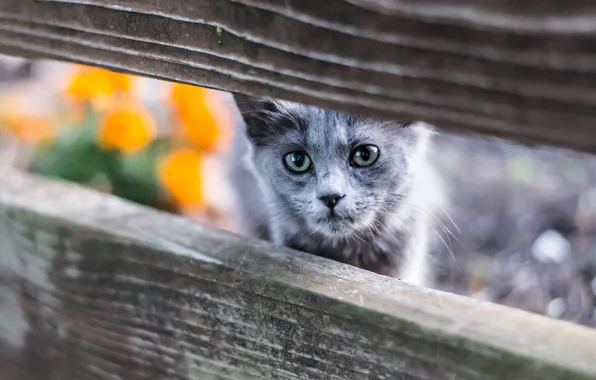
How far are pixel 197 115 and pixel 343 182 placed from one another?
942 mm

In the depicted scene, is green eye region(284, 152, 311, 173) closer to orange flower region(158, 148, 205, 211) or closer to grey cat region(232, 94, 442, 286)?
grey cat region(232, 94, 442, 286)

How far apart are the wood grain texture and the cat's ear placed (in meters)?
0.49

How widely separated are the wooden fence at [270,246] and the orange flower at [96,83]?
0.71 meters

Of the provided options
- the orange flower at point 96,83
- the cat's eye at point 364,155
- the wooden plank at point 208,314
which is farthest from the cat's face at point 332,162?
the orange flower at point 96,83

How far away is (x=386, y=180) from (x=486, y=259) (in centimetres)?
73

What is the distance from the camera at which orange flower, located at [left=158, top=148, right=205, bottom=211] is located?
6.77 feet

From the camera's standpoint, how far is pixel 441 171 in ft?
8.38

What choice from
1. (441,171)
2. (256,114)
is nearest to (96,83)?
(256,114)

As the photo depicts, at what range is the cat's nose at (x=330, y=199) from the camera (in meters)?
1.30

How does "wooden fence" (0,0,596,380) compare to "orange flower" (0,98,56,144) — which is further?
"orange flower" (0,98,56,144)

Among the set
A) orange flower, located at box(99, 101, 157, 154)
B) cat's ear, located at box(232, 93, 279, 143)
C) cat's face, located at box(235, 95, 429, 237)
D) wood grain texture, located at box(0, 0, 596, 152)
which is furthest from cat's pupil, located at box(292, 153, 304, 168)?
orange flower, located at box(99, 101, 157, 154)

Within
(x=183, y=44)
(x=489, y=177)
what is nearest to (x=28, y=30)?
(x=183, y=44)

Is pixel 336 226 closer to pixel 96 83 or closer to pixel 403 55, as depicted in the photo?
pixel 403 55

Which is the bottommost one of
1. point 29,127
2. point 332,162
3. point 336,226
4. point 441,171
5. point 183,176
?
point 336,226
